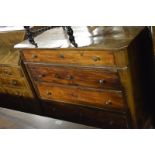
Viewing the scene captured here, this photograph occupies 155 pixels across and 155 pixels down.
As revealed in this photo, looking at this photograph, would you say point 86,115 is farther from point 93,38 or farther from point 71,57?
point 93,38

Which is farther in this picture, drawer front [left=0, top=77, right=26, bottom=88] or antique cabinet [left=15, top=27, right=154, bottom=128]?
drawer front [left=0, top=77, right=26, bottom=88]

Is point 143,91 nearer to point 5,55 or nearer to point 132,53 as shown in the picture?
point 132,53

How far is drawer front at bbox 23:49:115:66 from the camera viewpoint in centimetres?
177

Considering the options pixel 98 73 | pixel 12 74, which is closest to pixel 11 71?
pixel 12 74

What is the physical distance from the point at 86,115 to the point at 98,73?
0.59 meters

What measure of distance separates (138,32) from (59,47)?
589 mm

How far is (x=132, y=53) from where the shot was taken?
1.75 m

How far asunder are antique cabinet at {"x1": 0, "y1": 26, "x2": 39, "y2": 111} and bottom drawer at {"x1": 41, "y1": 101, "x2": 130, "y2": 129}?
0.27 meters

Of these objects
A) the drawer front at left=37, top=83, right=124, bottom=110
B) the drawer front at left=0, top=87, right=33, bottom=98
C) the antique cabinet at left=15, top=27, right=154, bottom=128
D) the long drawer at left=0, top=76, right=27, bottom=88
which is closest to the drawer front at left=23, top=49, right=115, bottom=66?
the antique cabinet at left=15, top=27, right=154, bottom=128

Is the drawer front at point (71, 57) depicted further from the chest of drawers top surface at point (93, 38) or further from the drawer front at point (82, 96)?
the drawer front at point (82, 96)

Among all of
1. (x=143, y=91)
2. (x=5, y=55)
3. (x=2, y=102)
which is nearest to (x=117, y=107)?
(x=143, y=91)

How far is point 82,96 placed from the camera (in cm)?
220

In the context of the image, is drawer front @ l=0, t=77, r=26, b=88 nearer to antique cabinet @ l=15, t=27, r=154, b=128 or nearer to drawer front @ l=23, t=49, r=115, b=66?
antique cabinet @ l=15, t=27, r=154, b=128

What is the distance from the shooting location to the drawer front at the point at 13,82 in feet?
8.48
